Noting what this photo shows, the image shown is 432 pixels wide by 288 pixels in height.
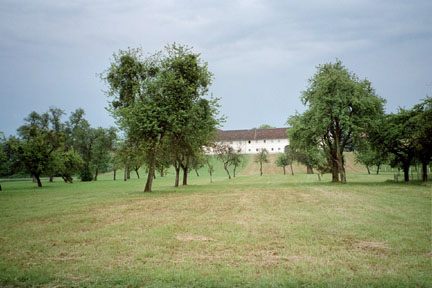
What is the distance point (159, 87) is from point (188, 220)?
17.3 metres

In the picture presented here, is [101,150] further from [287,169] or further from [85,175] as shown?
[287,169]

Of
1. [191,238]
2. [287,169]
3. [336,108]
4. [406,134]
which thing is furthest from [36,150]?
[287,169]

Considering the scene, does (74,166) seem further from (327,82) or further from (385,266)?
(385,266)

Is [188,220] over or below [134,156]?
below

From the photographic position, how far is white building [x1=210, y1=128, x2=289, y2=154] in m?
130

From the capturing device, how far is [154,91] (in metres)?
28.0

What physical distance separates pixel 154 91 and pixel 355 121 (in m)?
22.5

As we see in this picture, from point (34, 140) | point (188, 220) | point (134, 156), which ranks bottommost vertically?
point (188, 220)

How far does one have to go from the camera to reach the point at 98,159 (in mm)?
76000

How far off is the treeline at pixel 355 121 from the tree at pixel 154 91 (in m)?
14.2

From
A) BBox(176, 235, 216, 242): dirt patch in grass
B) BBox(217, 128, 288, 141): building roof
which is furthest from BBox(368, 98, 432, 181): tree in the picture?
BBox(217, 128, 288, 141): building roof

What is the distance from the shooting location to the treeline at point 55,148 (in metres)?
50.2

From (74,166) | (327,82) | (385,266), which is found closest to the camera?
(385,266)

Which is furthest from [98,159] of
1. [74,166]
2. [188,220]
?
[188,220]
